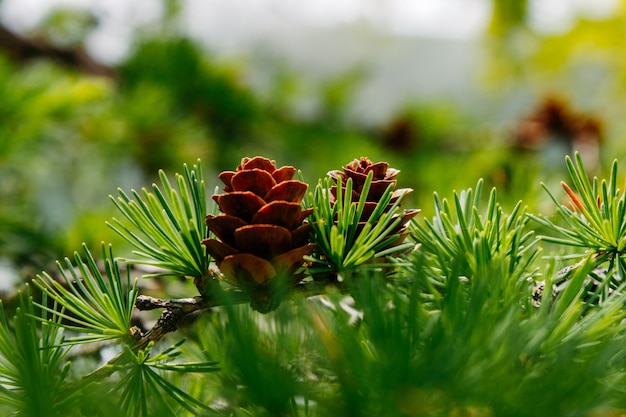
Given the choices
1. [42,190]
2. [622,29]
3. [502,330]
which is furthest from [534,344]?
[622,29]

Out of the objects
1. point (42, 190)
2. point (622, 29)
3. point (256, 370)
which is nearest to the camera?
point (256, 370)

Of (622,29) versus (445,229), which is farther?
(622,29)

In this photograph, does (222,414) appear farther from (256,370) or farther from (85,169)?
(85,169)

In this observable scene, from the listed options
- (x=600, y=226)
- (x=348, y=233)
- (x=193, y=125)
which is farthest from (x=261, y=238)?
(x=193, y=125)

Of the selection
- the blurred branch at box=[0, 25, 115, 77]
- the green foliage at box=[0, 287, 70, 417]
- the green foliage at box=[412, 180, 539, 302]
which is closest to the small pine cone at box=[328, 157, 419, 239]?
the green foliage at box=[412, 180, 539, 302]

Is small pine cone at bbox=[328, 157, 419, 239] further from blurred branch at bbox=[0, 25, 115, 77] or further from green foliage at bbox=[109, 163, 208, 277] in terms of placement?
blurred branch at bbox=[0, 25, 115, 77]
